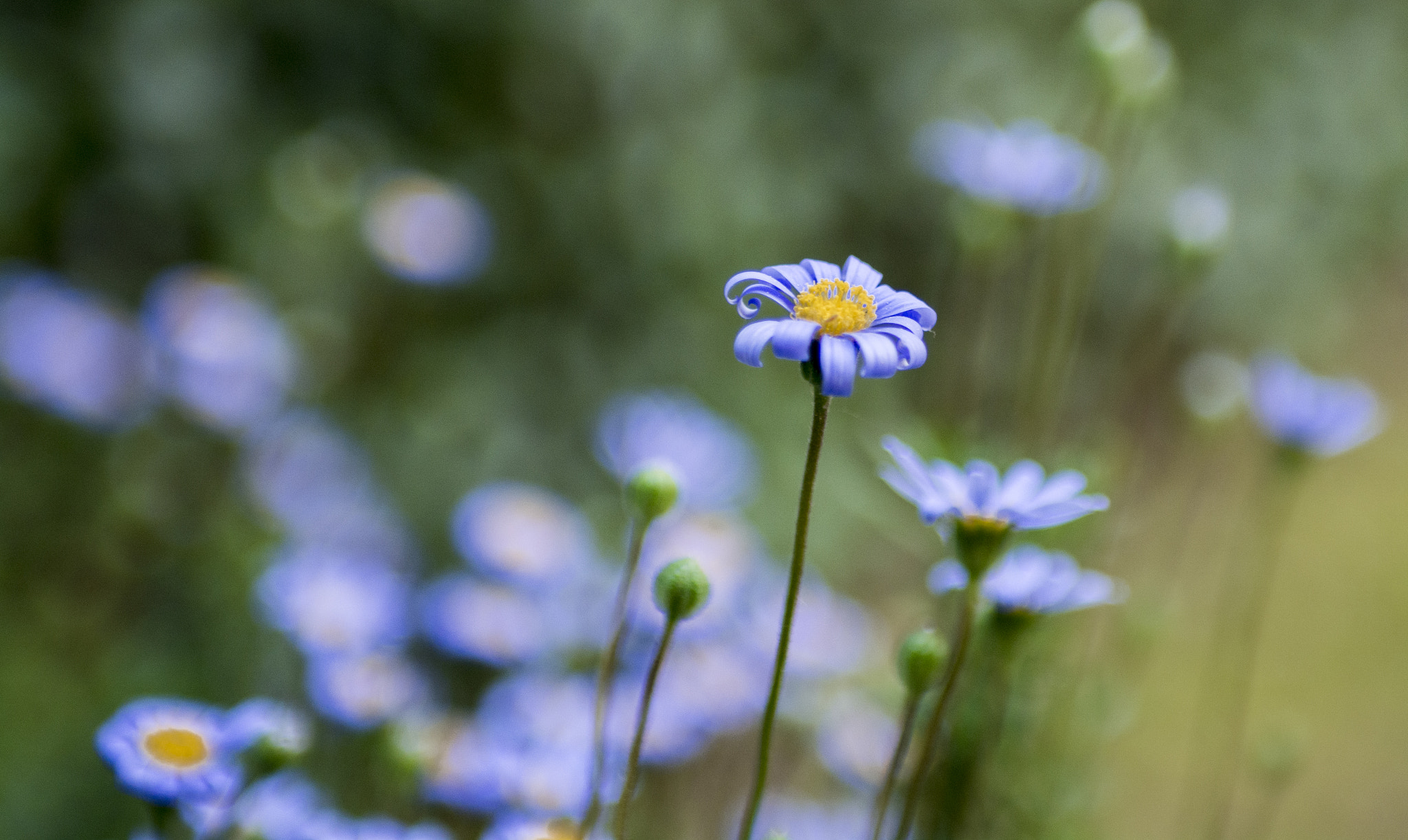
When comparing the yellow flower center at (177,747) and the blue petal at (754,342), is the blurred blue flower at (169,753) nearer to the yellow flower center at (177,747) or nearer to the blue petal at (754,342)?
the yellow flower center at (177,747)

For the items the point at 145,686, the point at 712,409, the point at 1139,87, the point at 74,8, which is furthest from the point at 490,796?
the point at 74,8

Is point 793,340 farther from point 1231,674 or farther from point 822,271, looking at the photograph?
point 1231,674

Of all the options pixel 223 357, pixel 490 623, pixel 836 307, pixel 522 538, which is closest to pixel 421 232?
pixel 223 357

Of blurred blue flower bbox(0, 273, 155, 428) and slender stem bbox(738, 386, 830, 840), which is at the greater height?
blurred blue flower bbox(0, 273, 155, 428)

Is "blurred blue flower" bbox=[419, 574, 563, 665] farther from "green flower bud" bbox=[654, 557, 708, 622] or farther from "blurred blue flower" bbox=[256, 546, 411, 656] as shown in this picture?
"green flower bud" bbox=[654, 557, 708, 622]

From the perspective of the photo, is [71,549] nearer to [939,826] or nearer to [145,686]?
[145,686]

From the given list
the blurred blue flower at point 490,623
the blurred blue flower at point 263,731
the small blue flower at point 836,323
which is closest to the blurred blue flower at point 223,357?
the blurred blue flower at point 490,623

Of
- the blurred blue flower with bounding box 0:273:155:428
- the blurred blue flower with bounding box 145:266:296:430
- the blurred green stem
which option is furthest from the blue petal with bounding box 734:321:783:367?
the blurred blue flower with bounding box 0:273:155:428
